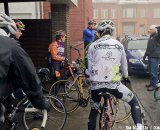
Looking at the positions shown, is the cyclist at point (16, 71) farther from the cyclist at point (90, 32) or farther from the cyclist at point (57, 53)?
the cyclist at point (90, 32)

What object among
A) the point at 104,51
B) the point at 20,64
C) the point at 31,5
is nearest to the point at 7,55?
the point at 20,64

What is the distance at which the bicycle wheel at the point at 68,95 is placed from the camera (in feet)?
21.5

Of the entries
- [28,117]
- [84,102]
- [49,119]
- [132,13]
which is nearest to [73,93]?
[84,102]

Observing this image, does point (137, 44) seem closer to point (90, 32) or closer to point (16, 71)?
point (90, 32)

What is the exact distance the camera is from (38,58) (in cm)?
971

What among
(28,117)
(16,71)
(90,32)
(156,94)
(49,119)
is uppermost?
(90,32)

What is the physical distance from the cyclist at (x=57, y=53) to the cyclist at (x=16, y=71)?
15.4ft

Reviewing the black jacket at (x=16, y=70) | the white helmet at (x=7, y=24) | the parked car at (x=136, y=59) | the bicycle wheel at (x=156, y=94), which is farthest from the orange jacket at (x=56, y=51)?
the black jacket at (x=16, y=70)

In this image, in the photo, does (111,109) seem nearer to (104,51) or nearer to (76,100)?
(104,51)

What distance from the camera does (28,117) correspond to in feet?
16.9

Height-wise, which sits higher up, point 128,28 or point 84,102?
point 128,28

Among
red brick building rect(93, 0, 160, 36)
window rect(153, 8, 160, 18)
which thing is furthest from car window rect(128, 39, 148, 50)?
window rect(153, 8, 160, 18)

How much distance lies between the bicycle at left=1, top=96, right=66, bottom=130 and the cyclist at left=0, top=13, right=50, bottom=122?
215 cm

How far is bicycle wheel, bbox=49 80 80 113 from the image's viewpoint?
21.5ft
